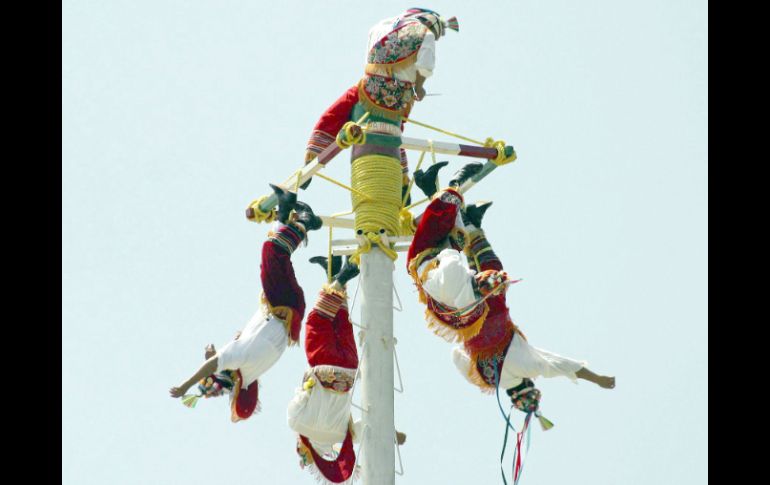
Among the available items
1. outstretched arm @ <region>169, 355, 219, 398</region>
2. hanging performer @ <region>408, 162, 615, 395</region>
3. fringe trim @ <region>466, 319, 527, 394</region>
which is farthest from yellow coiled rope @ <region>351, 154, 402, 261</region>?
outstretched arm @ <region>169, 355, 219, 398</region>

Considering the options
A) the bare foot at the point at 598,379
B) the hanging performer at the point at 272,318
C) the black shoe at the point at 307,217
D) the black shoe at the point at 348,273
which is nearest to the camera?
the bare foot at the point at 598,379

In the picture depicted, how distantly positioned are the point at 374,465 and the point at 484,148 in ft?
8.22

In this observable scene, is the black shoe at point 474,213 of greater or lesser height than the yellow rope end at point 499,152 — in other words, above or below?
below

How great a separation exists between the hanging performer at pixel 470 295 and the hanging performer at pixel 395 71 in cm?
50

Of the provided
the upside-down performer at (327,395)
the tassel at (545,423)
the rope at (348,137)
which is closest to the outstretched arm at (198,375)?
the upside-down performer at (327,395)

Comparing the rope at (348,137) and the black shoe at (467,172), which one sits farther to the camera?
the black shoe at (467,172)

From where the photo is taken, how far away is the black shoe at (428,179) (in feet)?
33.7

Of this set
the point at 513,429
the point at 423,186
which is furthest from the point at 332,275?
the point at 513,429

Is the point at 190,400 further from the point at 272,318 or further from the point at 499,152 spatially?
the point at 499,152

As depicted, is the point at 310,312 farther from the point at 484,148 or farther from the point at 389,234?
the point at 484,148

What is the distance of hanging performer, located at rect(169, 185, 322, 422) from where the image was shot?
10266 millimetres

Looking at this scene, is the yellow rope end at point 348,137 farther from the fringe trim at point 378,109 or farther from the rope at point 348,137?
the fringe trim at point 378,109

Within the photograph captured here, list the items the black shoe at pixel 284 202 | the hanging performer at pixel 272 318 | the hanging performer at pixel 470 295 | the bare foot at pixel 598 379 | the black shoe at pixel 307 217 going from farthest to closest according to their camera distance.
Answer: the black shoe at pixel 307 217, the black shoe at pixel 284 202, the hanging performer at pixel 272 318, the bare foot at pixel 598 379, the hanging performer at pixel 470 295

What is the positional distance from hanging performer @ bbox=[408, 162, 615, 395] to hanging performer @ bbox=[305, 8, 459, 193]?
498mm
